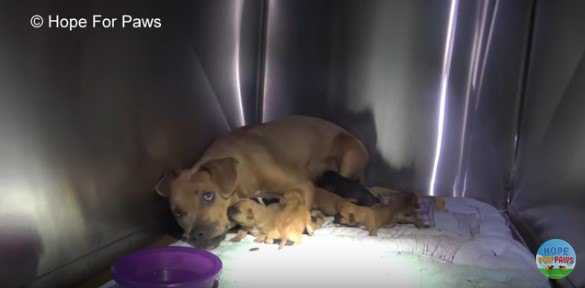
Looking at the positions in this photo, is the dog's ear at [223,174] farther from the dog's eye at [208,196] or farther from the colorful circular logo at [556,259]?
the colorful circular logo at [556,259]

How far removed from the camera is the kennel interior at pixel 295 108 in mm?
1566

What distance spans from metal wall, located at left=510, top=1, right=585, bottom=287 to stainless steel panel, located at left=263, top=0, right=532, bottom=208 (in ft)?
0.43

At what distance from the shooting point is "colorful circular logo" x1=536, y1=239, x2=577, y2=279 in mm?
1730

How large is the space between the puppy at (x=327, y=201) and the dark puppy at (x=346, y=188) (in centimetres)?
4

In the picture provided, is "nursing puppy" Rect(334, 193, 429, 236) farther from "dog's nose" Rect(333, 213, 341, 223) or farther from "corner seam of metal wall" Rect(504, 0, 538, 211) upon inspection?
"corner seam of metal wall" Rect(504, 0, 538, 211)

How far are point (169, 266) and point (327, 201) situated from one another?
78cm

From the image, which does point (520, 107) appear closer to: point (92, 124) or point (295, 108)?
point (295, 108)

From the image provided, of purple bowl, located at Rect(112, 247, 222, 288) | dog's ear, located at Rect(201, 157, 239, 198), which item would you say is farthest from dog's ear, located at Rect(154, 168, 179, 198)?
purple bowl, located at Rect(112, 247, 222, 288)

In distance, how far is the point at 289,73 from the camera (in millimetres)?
2869

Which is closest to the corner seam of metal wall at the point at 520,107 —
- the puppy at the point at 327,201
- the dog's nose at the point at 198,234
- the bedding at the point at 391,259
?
the bedding at the point at 391,259

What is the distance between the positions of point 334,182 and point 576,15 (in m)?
1.12

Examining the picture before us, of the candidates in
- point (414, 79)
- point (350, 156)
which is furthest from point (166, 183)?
point (414, 79)

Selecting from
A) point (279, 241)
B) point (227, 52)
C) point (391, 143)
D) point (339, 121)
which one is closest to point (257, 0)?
point (227, 52)

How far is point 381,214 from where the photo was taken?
216cm
